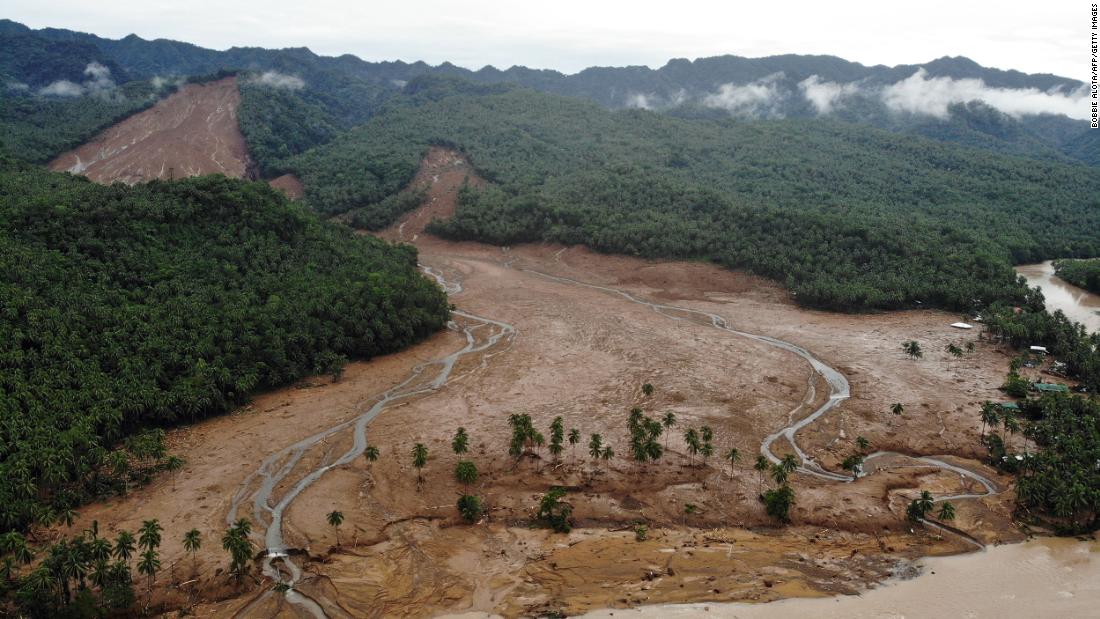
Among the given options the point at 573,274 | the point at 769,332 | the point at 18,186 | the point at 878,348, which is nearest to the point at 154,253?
the point at 18,186

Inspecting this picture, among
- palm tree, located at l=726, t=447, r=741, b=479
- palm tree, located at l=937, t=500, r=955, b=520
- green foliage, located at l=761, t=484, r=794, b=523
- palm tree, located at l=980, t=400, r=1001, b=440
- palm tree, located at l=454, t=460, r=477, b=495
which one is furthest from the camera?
palm tree, located at l=980, t=400, r=1001, b=440

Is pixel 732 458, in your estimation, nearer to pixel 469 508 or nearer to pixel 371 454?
pixel 469 508

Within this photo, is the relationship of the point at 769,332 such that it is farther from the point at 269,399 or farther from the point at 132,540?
the point at 132,540

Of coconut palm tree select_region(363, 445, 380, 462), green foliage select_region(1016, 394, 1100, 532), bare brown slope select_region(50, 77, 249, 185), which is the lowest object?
coconut palm tree select_region(363, 445, 380, 462)

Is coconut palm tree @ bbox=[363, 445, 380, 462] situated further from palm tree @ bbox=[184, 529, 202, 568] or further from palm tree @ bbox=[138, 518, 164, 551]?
palm tree @ bbox=[138, 518, 164, 551]

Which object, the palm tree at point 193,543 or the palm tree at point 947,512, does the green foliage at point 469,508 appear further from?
the palm tree at point 947,512

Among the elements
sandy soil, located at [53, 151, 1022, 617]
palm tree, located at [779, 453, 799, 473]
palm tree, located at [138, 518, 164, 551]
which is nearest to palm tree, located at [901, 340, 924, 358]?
sandy soil, located at [53, 151, 1022, 617]
